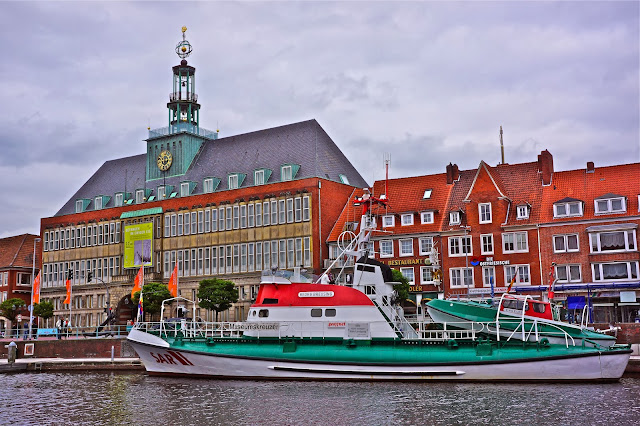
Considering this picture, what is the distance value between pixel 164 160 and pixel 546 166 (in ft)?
138

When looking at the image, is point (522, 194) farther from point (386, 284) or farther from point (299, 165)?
point (386, 284)

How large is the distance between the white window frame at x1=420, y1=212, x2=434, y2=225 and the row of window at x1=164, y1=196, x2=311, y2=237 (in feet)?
35.1

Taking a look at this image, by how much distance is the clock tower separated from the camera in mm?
80750

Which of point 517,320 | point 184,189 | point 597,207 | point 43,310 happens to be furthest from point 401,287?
point 43,310

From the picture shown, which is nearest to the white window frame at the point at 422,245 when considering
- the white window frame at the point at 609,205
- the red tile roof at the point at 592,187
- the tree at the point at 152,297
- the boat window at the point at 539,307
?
the red tile roof at the point at 592,187

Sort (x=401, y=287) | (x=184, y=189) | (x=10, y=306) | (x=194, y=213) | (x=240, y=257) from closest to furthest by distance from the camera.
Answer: (x=401, y=287) < (x=240, y=257) < (x=194, y=213) < (x=10, y=306) < (x=184, y=189)

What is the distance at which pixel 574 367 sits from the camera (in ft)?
111

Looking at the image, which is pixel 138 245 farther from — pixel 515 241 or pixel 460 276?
pixel 515 241

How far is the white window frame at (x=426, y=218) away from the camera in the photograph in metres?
63.1

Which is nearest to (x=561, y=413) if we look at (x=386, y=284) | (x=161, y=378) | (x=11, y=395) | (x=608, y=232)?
(x=386, y=284)

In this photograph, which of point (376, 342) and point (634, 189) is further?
point (634, 189)

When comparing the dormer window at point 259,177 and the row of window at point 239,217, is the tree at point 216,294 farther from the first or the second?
the dormer window at point 259,177

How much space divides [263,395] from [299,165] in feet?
132

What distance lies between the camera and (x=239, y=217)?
72.1m
